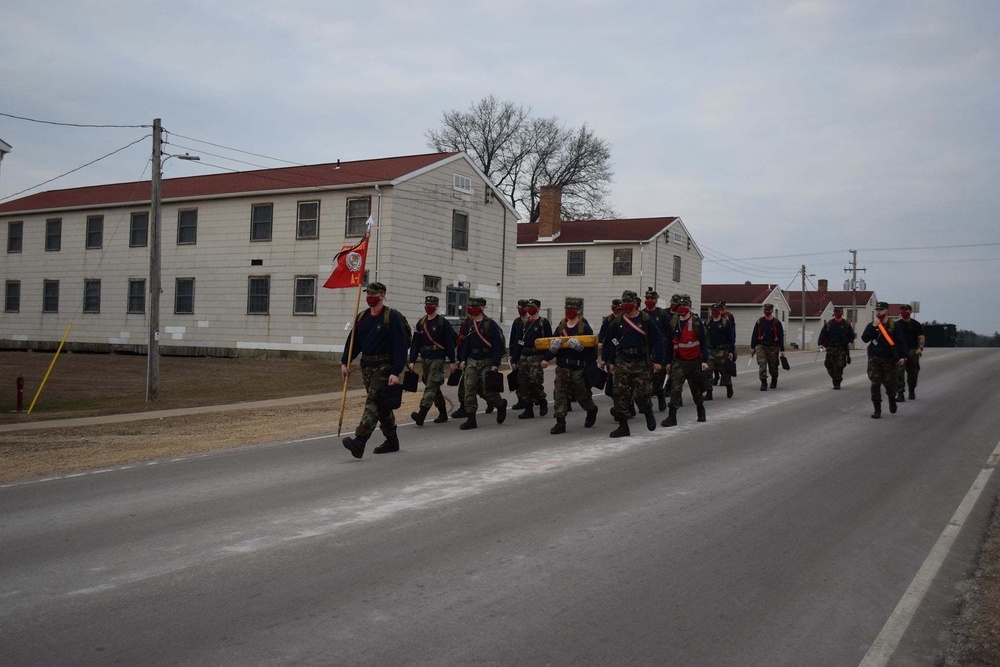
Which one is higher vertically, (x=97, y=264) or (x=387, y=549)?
(x=97, y=264)

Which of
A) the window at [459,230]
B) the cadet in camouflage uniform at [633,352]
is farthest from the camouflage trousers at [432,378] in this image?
the window at [459,230]

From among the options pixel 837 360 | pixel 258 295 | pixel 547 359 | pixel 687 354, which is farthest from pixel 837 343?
pixel 258 295

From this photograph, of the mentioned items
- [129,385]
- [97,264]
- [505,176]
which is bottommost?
[129,385]

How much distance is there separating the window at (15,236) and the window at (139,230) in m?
7.35

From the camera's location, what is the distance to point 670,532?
22.5 feet

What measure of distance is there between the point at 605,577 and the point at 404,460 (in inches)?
190

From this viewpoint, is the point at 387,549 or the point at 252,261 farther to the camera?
the point at 252,261

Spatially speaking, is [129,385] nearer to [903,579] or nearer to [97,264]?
[97,264]

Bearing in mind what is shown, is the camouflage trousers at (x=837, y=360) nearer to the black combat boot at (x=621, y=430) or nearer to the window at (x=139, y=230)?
the black combat boot at (x=621, y=430)

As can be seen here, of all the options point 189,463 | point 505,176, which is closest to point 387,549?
point 189,463

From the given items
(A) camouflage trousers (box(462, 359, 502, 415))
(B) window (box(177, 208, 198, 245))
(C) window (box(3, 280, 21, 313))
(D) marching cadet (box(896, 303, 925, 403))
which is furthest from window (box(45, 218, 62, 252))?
(D) marching cadet (box(896, 303, 925, 403))

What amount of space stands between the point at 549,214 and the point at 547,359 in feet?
119

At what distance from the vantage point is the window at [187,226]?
3444 centimetres

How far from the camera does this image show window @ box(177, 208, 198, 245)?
113ft
